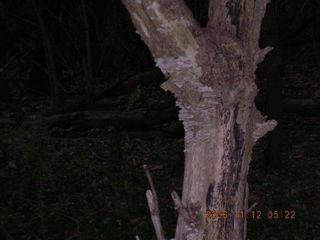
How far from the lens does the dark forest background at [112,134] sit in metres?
6.84

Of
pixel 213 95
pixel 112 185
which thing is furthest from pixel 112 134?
pixel 213 95

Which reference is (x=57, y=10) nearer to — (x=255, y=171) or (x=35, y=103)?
(x=35, y=103)

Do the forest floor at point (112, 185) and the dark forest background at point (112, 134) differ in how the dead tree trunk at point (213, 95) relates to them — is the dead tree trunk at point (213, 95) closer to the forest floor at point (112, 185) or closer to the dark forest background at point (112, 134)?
the dark forest background at point (112, 134)

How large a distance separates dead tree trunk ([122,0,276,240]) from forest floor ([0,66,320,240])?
3.91 metres

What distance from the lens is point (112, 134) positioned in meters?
10.8

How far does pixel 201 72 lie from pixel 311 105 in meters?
9.71

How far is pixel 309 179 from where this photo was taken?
787cm

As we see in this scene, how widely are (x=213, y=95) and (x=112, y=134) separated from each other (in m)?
8.66

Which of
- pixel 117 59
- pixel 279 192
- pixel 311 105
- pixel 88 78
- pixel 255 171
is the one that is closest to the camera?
pixel 279 192

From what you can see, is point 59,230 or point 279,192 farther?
point 279,192

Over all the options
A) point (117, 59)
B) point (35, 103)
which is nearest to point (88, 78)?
point (35, 103)

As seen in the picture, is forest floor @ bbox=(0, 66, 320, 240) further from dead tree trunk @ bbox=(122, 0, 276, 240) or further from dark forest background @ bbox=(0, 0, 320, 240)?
dead tree trunk @ bbox=(122, 0, 276, 240)

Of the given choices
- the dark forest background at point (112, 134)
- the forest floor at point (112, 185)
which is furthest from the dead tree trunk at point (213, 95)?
the forest floor at point (112, 185)

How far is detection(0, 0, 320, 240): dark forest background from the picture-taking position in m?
6.84
